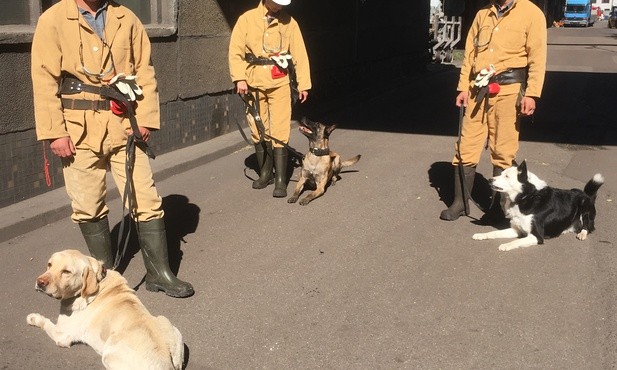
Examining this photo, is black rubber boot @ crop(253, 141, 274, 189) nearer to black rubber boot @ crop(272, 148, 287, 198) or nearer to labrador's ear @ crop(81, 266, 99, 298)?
black rubber boot @ crop(272, 148, 287, 198)

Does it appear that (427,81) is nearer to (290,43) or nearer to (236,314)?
(290,43)

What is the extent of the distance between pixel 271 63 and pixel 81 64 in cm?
297

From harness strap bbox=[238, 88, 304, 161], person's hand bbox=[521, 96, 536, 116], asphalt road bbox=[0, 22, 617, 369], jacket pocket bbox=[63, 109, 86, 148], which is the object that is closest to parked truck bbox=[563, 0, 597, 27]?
asphalt road bbox=[0, 22, 617, 369]

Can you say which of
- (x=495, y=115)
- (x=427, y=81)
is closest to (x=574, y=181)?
(x=495, y=115)

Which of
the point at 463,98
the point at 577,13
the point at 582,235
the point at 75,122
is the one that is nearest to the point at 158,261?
the point at 75,122

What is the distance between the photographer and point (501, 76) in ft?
19.1

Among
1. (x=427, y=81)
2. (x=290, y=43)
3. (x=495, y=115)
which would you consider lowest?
(x=427, y=81)

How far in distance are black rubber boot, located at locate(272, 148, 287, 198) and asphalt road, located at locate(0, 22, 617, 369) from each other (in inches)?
5.8

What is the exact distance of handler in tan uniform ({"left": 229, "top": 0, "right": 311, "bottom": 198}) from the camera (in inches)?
272

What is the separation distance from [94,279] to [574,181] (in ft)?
20.4

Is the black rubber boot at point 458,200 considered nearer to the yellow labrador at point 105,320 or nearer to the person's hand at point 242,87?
the person's hand at point 242,87

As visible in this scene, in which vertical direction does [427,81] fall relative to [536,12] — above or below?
below

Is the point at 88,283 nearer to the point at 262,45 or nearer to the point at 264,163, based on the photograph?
the point at 262,45

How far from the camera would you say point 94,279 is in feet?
12.5
